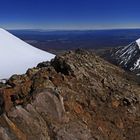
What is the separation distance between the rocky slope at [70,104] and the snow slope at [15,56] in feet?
34.6

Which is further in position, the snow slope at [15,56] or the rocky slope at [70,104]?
the snow slope at [15,56]

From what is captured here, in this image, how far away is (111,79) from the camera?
15.1 meters

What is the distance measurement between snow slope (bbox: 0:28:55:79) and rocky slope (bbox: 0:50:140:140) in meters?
10.6

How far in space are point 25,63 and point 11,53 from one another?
1376mm

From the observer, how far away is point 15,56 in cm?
2761

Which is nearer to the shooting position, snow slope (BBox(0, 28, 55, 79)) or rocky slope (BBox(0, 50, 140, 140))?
rocky slope (BBox(0, 50, 140, 140))

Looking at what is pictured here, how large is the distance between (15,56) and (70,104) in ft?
49.2

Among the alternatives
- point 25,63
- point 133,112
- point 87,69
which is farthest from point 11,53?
point 133,112

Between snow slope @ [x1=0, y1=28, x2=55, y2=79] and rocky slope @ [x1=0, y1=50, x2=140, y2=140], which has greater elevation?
rocky slope @ [x1=0, y1=50, x2=140, y2=140]

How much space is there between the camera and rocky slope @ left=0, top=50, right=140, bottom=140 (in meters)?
12.2

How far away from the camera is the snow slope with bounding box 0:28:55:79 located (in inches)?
1015

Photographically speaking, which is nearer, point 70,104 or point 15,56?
point 70,104

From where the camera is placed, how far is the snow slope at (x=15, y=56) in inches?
1015

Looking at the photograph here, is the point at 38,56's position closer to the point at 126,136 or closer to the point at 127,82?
the point at 127,82
